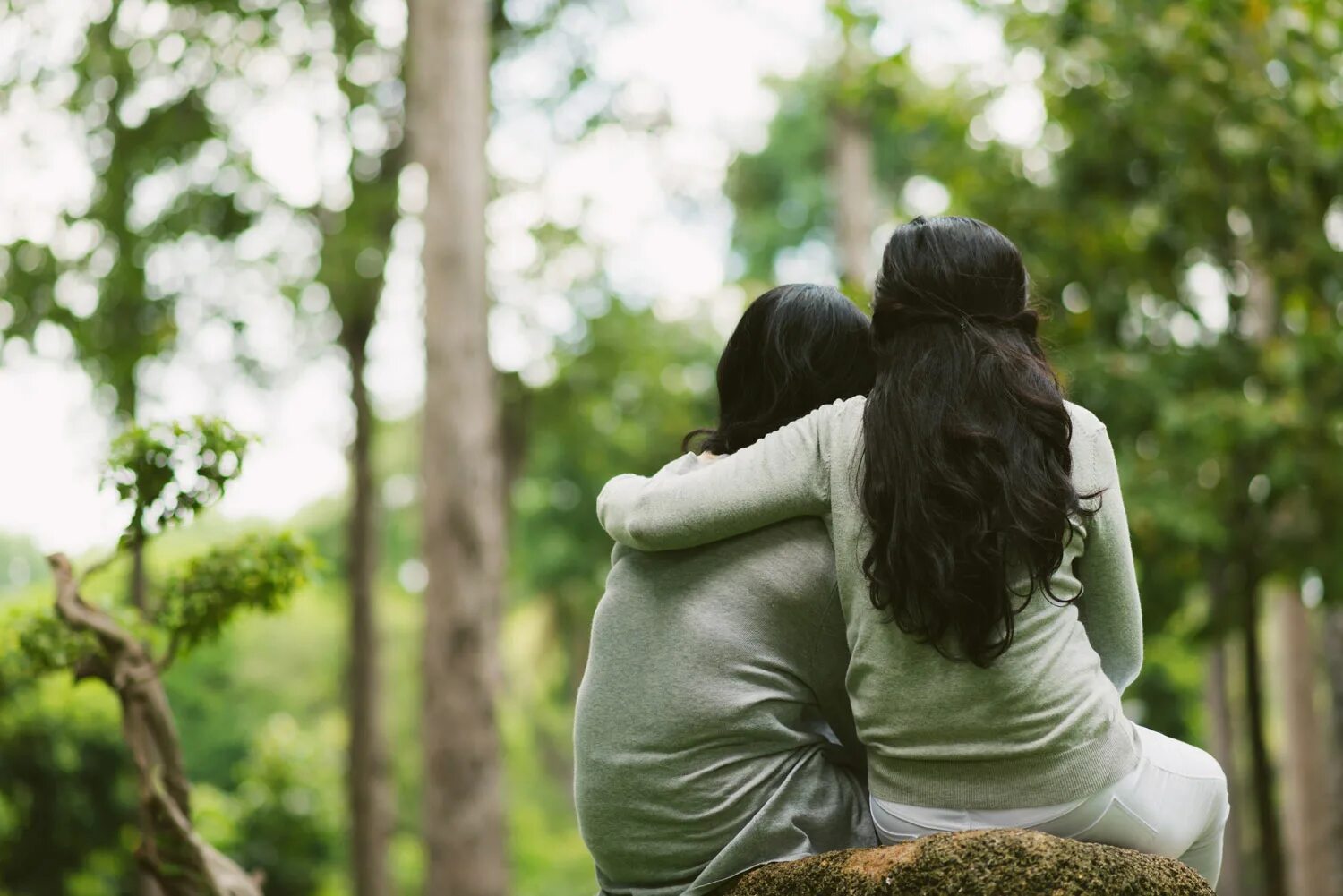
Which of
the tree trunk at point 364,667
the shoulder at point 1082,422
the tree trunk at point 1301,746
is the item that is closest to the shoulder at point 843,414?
the shoulder at point 1082,422

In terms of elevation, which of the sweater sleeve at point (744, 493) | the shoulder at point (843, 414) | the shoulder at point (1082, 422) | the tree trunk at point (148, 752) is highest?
the shoulder at point (843, 414)

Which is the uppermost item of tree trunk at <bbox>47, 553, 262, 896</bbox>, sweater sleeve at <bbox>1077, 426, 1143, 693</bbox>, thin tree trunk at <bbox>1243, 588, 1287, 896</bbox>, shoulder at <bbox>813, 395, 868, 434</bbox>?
shoulder at <bbox>813, 395, 868, 434</bbox>

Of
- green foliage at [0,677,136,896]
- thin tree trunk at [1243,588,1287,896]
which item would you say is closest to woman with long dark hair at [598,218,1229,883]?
thin tree trunk at [1243,588,1287,896]

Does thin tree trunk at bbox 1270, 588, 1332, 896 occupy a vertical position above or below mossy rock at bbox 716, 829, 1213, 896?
below

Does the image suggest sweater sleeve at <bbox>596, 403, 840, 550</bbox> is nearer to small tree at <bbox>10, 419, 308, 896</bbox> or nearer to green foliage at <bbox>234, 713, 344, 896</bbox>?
small tree at <bbox>10, 419, 308, 896</bbox>

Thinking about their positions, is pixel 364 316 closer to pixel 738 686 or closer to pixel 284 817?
pixel 284 817

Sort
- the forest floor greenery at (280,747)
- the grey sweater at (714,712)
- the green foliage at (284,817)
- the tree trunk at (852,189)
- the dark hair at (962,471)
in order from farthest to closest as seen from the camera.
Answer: the tree trunk at (852,189)
the green foliage at (284,817)
the forest floor greenery at (280,747)
the grey sweater at (714,712)
the dark hair at (962,471)

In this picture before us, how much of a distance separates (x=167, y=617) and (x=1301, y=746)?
11.0 m

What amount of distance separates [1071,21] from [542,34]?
Result: 8.12 m

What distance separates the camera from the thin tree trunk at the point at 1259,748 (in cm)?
755

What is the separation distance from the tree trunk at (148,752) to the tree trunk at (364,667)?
30.5 feet

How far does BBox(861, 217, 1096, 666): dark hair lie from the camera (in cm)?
242

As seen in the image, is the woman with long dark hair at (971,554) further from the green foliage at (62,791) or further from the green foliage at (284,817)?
the green foliage at (284,817)

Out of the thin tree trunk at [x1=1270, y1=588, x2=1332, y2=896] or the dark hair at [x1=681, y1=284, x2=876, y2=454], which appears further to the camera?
the thin tree trunk at [x1=1270, y1=588, x2=1332, y2=896]
